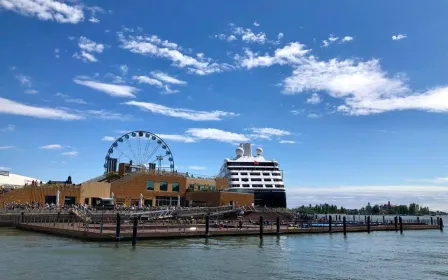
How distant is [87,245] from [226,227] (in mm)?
18873

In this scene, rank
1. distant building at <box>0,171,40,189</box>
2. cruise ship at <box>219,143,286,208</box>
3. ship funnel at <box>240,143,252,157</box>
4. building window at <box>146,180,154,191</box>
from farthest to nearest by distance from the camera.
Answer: ship funnel at <box>240,143,252,157</box>, cruise ship at <box>219,143,286,208</box>, distant building at <box>0,171,40,189</box>, building window at <box>146,180,154,191</box>

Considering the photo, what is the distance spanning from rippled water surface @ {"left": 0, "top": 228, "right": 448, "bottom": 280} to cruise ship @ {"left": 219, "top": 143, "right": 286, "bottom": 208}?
51177mm

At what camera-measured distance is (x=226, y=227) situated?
50031mm

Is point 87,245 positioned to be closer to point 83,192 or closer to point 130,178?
point 83,192

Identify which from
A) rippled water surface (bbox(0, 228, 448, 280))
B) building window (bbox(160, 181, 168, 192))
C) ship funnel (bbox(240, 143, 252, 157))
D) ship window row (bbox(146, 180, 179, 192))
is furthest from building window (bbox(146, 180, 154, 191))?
ship funnel (bbox(240, 143, 252, 157))

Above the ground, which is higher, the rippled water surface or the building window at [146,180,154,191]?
the building window at [146,180,154,191]

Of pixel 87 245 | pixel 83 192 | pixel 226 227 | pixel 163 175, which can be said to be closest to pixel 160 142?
pixel 163 175

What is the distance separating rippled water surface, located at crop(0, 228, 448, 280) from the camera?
24.7 metres

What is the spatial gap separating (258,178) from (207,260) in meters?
68.4

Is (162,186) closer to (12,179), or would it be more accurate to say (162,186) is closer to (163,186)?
(163,186)

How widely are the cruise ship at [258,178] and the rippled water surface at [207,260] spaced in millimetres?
51177

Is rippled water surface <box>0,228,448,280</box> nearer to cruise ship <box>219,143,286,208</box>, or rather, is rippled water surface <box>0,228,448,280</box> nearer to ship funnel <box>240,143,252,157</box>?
cruise ship <box>219,143,286,208</box>

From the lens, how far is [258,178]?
97.6 metres

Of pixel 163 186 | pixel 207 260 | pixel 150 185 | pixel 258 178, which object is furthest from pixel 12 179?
pixel 207 260
